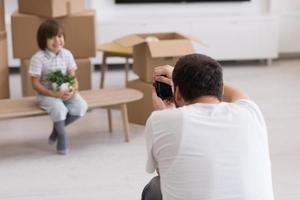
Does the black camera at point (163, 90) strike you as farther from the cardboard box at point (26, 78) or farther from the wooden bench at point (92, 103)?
the cardboard box at point (26, 78)

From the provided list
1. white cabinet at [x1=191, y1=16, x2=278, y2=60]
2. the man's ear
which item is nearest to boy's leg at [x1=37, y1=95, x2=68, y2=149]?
the man's ear

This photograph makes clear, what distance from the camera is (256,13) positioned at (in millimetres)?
6680

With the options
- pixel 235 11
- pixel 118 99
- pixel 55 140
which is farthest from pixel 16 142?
pixel 235 11

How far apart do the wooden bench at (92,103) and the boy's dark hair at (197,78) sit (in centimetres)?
202

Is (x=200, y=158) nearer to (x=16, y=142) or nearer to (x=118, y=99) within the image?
(x=118, y=99)

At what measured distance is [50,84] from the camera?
12.4ft

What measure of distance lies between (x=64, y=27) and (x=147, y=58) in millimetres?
740

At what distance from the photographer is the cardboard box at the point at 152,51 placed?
4.20 m

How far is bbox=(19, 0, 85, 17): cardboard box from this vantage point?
4375mm

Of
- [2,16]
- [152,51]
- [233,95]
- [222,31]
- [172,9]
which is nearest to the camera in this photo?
[233,95]

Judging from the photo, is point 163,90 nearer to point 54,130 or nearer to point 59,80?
point 59,80

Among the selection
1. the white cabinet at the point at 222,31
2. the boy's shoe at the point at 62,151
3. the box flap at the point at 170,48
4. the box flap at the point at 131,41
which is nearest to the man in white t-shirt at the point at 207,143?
the boy's shoe at the point at 62,151

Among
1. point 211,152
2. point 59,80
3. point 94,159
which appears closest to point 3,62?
point 59,80

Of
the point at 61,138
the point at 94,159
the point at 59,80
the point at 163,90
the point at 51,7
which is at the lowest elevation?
the point at 94,159
